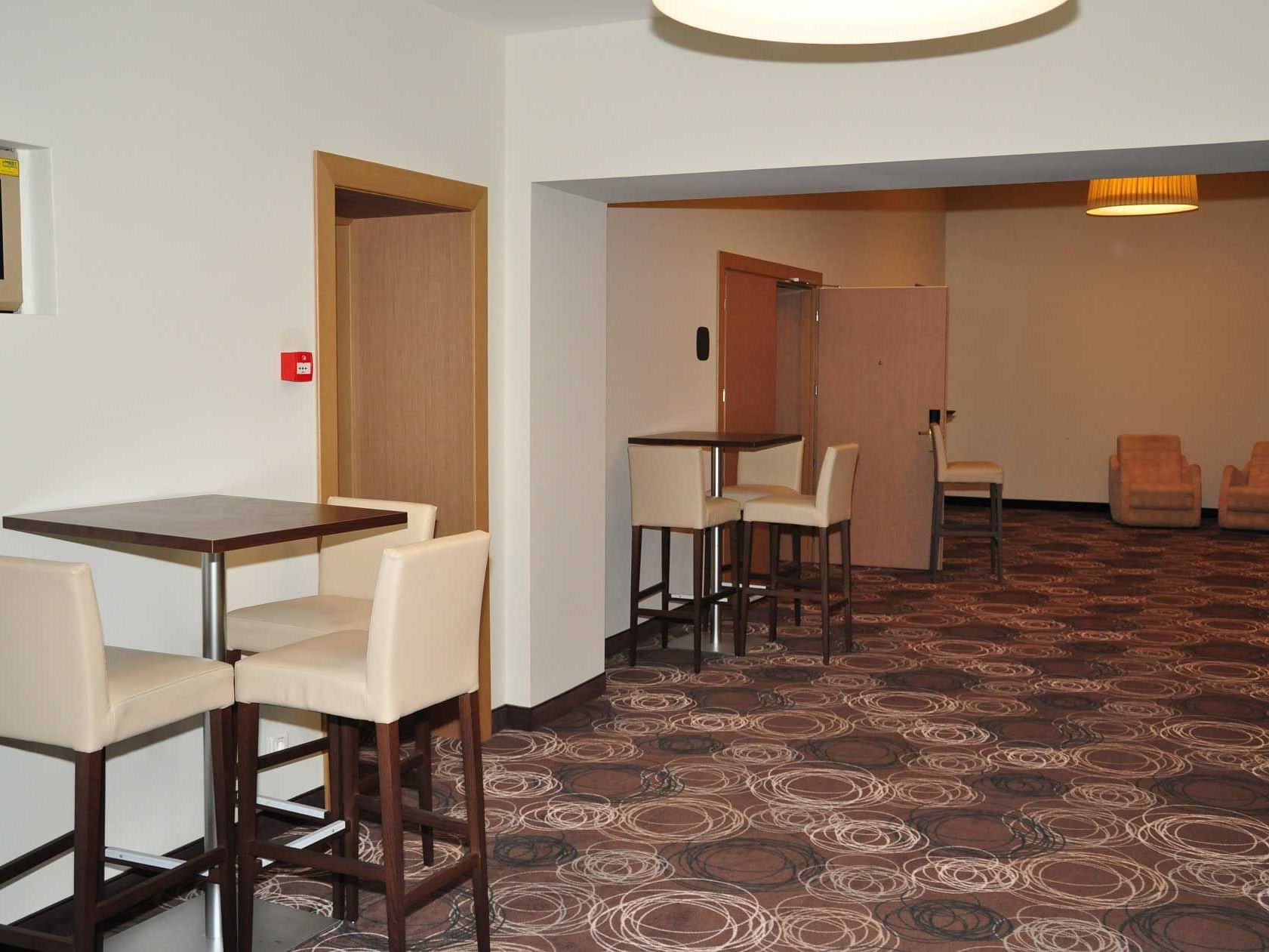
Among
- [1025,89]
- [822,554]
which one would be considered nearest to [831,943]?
[1025,89]

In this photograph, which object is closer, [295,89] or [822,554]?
[295,89]

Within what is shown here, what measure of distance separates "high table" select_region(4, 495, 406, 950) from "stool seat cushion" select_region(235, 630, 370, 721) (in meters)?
0.20

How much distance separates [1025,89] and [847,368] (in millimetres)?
4422

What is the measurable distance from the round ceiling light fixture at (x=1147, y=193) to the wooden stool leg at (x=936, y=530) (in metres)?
3.03

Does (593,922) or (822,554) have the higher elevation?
(822,554)

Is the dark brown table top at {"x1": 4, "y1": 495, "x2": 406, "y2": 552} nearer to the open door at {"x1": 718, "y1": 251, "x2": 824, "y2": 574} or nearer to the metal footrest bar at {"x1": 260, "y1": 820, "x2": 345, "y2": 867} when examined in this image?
the metal footrest bar at {"x1": 260, "y1": 820, "x2": 345, "y2": 867}

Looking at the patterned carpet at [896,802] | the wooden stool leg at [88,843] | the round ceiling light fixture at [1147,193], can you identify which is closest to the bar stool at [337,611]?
the patterned carpet at [896,802]

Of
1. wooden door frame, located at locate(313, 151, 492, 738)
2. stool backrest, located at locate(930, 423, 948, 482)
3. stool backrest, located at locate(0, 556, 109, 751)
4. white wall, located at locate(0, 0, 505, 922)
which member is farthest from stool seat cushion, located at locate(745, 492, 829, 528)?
stool backrest, located at locate(0, 556, 109, 751)

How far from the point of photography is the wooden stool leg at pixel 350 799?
3045 millimetres

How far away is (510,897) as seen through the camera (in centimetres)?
323

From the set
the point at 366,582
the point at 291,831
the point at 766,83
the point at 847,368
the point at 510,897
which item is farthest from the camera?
the point at 847,368

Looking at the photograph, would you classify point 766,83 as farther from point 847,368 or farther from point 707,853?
point 847,368

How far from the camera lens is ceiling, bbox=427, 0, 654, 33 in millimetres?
4125

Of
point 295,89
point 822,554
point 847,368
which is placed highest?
point 295,89
